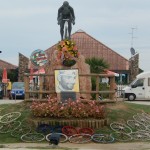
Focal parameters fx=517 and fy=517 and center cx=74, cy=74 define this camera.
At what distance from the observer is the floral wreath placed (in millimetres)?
20898

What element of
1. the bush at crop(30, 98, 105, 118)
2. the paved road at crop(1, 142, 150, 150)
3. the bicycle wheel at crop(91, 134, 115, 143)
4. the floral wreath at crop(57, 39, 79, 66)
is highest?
the floral wreath at crop(57, 39, 79, 66)

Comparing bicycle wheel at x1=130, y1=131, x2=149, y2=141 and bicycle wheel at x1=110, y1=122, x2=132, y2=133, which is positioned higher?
bicycle wheel at x1=110, y1=122, x2=132, y2=133

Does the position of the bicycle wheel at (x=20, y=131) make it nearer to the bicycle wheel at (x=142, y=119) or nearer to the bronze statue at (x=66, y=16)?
the bicycle wheel at (x=142, y=119)

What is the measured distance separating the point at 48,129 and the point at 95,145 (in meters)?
2.00

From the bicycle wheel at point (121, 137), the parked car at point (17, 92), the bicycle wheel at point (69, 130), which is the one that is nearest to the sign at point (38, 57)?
the bicycle wheel at point (69, 130)

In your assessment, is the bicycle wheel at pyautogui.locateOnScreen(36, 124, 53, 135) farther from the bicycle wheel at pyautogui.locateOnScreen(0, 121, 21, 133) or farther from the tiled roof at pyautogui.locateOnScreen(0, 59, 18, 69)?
the tiled roof at pyautogui.locateOnScreen(0, 59, 18, 69)

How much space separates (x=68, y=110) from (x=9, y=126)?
6.85 feet

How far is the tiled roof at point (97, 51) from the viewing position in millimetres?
62034

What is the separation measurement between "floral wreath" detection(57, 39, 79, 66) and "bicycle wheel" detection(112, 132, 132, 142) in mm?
5013

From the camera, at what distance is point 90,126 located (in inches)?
672

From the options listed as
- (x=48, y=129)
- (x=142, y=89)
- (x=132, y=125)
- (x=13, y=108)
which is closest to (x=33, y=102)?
(x=13, y=108)

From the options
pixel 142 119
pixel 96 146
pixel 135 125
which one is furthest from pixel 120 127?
pixel 96 146

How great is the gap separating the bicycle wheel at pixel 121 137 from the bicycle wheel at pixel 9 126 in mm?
3320

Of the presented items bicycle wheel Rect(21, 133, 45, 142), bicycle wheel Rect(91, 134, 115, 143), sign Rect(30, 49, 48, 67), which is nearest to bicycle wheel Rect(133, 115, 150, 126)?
bicycle wheel Rect(91, 134, 115, 143)
